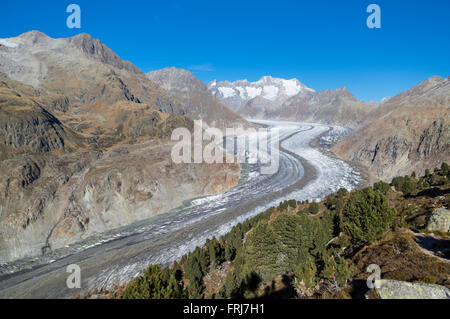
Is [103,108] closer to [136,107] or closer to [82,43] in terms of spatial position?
[136,107]

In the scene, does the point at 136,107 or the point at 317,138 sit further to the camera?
the point at 317,138

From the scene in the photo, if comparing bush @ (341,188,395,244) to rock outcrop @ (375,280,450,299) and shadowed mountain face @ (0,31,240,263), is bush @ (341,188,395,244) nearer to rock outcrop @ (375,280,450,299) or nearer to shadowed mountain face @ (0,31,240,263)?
rock outcrop @ (375,280,450,299)

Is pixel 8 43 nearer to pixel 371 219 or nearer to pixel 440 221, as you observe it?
pixel 371 219

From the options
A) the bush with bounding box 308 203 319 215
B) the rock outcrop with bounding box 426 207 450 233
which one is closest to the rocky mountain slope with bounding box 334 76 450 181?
the bush with bounding box 308 203 319 215

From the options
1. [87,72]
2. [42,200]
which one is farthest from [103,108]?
[42,200]

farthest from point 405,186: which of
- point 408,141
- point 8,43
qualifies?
point 8,43

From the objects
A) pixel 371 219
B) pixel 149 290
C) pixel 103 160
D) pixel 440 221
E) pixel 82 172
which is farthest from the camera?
pixel 103 160
